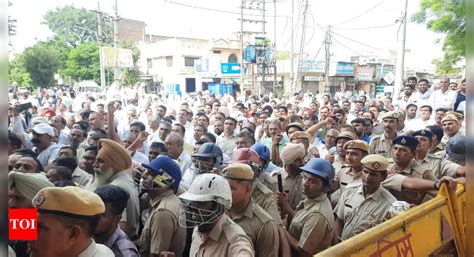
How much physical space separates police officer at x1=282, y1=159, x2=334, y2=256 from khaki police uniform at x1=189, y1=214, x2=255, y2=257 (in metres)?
0.70

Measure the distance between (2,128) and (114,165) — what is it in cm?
300

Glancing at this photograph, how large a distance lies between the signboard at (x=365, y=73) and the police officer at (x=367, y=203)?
1539 inches

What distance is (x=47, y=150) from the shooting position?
18.5 ft

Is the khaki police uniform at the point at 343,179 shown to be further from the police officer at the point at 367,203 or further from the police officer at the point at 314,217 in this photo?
the police officer at the point at 314,217

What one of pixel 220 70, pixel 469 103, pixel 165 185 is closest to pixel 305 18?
pixel 220 70

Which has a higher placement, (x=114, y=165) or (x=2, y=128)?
(x=2, y=128)

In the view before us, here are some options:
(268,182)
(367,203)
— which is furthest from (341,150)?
(367,203)

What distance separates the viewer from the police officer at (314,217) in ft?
10.2

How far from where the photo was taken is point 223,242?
2574 millimetres

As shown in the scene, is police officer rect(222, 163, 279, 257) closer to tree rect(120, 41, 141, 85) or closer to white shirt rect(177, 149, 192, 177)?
white shirt rect(177, 149, 192, 177)

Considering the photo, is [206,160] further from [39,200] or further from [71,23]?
[71,23]

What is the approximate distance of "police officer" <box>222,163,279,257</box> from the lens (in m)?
2.92

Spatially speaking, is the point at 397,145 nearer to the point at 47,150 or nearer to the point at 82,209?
the point at 82,209

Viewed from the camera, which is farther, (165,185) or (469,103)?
(165,185)
